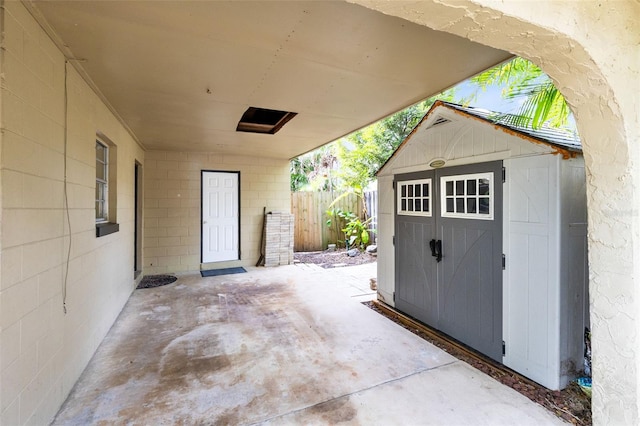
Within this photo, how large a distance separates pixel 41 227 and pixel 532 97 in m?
4.62

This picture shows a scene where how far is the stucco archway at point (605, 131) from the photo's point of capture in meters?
1.32

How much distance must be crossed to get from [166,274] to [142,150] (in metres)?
2.46

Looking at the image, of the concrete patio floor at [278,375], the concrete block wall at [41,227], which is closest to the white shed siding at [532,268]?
the concrete patio floor at [278,375]

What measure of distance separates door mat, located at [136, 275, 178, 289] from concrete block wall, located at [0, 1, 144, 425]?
7.99 ft

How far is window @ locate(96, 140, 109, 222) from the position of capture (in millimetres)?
3531

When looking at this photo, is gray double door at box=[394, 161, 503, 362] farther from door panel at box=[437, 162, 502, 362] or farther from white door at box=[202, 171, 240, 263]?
white door at box=[202, 171, 240, 263]

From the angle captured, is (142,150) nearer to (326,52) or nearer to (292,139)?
(292,139)

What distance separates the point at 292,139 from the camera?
520cm

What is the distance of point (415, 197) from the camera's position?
365 centimetres

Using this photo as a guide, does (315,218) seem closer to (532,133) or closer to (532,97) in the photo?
(532,97)

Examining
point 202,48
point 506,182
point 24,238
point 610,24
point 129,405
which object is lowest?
point 129,405

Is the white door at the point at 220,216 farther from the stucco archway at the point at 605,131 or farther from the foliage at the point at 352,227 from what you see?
the stucco archway at the point at 605,131

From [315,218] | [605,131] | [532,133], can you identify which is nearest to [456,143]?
[532,133]

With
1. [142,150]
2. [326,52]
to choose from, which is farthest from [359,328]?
[142,150]
